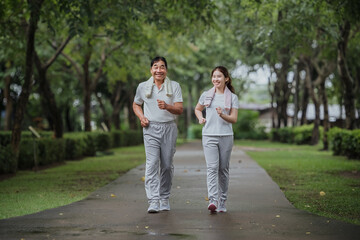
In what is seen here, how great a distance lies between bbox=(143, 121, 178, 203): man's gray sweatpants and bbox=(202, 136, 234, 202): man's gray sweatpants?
503mm

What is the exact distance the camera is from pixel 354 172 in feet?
51.5

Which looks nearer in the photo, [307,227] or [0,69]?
[307,227]

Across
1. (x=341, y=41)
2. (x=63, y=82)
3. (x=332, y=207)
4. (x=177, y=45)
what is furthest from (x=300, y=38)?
(x=63, y=82)

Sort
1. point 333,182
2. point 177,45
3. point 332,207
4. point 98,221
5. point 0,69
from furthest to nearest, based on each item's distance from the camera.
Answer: point 0,69
point 177,45
point 333,182
point 332,207
point 98,221

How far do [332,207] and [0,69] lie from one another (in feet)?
A: 105

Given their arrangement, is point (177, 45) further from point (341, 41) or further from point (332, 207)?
point (332, 207)

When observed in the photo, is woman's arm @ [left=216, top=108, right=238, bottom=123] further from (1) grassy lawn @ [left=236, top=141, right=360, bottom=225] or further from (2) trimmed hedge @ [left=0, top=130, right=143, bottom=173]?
(2) trimmed hedge @ [left=0, top=130, right=143, bottom=173]

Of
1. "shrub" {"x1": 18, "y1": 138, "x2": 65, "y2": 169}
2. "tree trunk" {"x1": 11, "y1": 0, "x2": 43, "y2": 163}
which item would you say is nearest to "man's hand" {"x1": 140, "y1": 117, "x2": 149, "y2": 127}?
"tree trunk" {"x1": 11, "y1": 0, "x2": 43, "y2": 163}

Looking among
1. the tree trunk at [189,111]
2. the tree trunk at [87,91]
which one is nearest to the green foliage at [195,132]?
the tree trunk at [189,111]

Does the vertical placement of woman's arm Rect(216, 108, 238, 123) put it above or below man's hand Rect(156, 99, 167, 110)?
below

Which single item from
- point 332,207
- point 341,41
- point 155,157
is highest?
point 341,41

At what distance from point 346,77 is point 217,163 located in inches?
563

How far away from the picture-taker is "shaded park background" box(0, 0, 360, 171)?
51.7ft

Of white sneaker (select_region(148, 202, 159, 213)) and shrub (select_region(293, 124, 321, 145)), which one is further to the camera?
shrub (select_region(293, 124, 321, 145))
